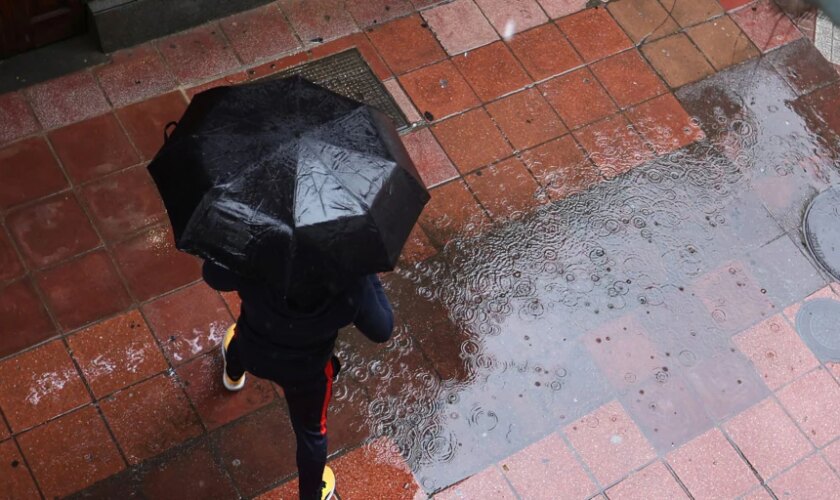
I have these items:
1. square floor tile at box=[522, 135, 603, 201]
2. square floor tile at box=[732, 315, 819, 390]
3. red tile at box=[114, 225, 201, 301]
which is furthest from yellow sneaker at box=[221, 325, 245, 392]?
square floor tile at box=[732, 315, 819, 390]

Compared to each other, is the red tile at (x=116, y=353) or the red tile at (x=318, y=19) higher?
the red tile at (x=318, y=19)

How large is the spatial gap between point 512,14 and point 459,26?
16.8 inches

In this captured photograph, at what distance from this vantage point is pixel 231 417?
209 inches

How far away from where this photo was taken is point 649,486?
5.41 m

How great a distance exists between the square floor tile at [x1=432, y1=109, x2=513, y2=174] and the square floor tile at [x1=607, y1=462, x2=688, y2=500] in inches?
86.1

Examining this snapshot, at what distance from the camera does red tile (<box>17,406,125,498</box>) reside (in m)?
5.01

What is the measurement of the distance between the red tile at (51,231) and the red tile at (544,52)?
3.16 meters

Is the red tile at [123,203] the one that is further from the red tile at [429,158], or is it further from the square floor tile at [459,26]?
the square floor tile at [459,26]

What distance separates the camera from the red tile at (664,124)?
22.2 ft

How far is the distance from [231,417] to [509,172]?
240 cm

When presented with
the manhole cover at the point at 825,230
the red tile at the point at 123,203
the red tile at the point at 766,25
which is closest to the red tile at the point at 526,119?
the manhole cover at the point at 825,230

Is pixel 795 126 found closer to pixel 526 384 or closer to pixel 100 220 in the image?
pixel 526 384

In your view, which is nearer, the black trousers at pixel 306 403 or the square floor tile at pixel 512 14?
the black trousers at pixel 306 403

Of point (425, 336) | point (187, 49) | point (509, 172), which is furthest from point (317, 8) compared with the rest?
point (425, 336)
